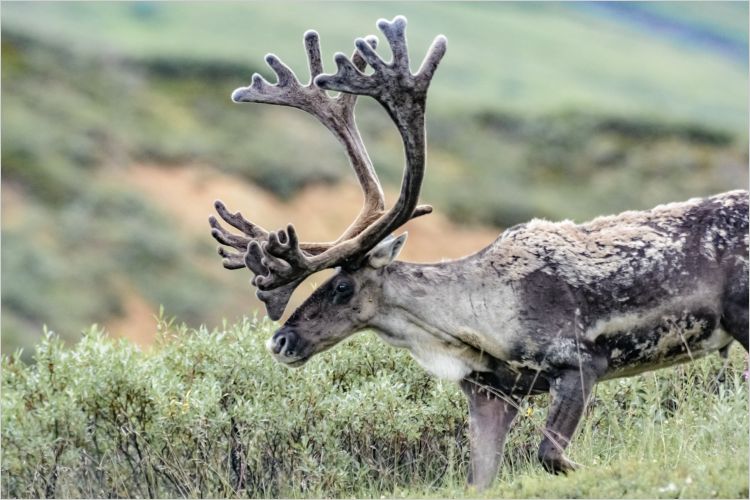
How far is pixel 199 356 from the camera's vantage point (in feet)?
37.0

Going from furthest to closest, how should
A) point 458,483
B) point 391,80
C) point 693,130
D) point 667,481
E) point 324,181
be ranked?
point 693,130 → point 324,181 → point 458,483 → point 391,80 → point 667,481

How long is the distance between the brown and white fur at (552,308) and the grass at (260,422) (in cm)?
84

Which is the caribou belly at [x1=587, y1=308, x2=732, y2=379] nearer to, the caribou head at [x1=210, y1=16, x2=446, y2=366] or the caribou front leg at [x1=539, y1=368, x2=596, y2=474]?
the caribou front leg at [x1=539, y1=368, x2=596, y2=474]

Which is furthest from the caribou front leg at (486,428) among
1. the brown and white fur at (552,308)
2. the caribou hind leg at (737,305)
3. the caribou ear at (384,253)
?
the caribou hind leg at (737,305)

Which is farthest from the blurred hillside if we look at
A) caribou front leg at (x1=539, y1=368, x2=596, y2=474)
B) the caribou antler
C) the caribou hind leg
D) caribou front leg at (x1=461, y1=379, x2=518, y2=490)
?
the caribou hind leg

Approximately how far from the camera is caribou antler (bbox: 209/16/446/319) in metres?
8.87

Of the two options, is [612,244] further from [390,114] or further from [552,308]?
[390,114]

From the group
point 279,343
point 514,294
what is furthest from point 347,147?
point 514,294

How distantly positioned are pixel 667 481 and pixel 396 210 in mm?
2671

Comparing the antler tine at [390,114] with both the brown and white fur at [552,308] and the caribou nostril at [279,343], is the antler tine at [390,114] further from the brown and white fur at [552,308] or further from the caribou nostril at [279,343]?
the caribou nostril at [279,343]

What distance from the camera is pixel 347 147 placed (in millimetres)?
10172

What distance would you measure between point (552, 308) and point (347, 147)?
2.14 metres

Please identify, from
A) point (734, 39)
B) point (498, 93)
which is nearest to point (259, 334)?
point (498, 93)

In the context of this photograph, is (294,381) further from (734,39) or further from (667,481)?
(734,39)
